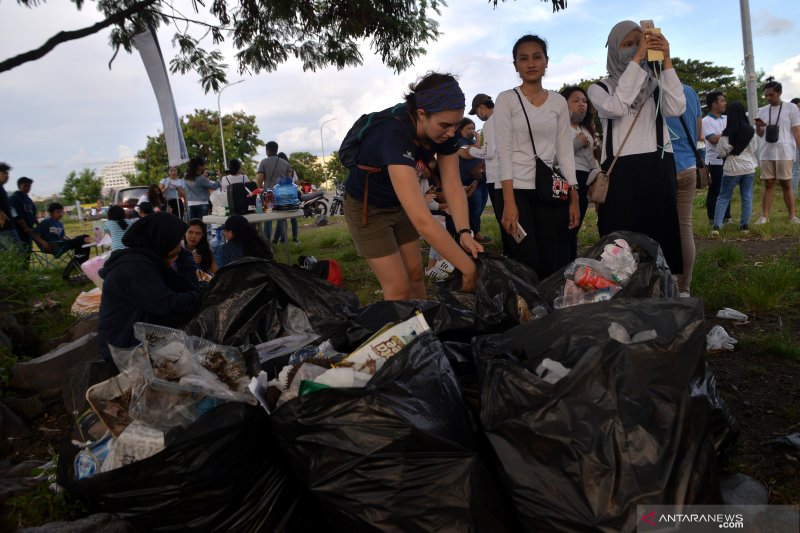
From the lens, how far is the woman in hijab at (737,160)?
20.9 ft

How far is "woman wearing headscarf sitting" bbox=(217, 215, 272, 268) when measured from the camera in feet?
15.1

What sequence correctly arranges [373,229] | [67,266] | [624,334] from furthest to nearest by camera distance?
[67,266] < [373,229] < [624,334]

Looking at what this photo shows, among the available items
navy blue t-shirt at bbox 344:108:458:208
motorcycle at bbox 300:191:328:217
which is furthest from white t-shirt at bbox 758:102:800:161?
motorcycle at bbox 300:191:328:217

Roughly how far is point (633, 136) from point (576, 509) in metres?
2.18

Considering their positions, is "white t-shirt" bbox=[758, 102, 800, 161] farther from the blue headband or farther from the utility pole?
the blue headband

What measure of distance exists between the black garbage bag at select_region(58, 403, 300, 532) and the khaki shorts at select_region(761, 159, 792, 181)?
23.3ft

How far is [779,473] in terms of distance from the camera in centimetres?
180

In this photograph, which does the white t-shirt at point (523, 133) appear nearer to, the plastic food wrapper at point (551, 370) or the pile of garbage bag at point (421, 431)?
the pile of garbage bag at point (421, 431)

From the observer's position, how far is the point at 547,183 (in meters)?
2.86

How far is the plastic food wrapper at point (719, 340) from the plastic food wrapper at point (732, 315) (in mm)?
415

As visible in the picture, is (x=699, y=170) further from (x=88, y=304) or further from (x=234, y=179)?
(x=234, y=179)

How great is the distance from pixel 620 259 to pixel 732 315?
4.71 feet

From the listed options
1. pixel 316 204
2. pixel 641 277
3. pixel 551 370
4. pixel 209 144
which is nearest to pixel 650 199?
pixel 641 277

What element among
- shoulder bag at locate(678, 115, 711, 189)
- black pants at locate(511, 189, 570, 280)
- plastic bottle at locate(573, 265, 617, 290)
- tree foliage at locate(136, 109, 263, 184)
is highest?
tree foliage at locate(136, 109, 263, 184)
